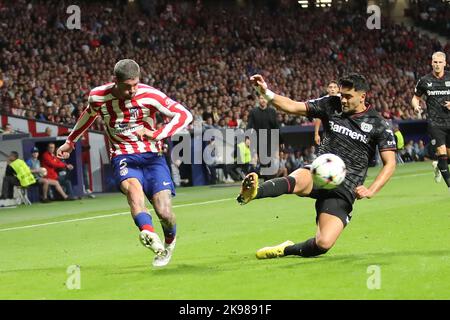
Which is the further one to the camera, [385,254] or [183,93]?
[183,93]

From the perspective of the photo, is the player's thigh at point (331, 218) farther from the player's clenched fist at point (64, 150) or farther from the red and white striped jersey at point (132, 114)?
the player's clenched fist at point (64, 150)

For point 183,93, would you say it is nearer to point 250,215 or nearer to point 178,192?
point 178,192

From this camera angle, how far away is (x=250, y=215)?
1641cm

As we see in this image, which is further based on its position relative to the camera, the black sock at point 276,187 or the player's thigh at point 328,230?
the player's thigh at point 328,230

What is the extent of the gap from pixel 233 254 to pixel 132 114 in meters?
2.20

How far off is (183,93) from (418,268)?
69.4 feet

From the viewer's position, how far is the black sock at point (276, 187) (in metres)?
9.75

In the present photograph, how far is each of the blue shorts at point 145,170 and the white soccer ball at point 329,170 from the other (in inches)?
62.3

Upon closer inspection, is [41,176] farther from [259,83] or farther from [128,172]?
[259,83]

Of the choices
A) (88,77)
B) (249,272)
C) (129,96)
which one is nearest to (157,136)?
(129,96)

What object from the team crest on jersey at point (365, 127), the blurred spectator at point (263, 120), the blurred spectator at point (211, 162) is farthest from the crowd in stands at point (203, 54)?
the team crest on jersey at point (365, 127)

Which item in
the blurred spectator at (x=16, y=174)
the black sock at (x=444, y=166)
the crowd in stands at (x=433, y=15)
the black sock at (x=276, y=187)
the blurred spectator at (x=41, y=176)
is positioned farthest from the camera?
the crowd in stands at (x=433, y=15)

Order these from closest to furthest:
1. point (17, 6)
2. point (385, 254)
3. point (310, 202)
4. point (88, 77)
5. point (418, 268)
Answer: point (418, 268)
point (385, 254)
point (310, 202)
point (88, 77)
point (17, 6)

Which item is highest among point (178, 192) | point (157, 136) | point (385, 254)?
point (157, 136)
